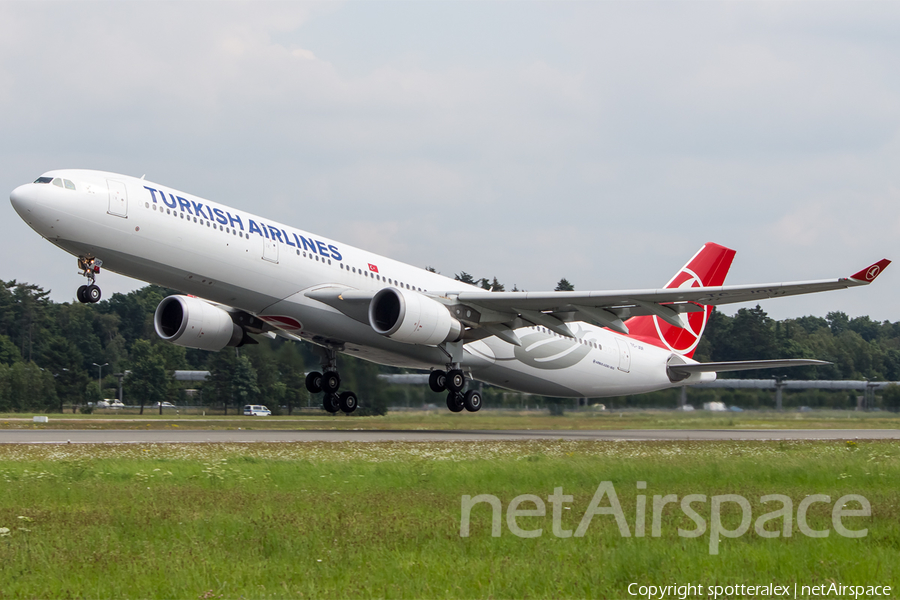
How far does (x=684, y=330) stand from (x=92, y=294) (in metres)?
23.9

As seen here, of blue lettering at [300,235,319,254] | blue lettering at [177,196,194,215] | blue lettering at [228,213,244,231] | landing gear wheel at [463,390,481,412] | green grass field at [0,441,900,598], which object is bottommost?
green grass field at [0,441,900,598]

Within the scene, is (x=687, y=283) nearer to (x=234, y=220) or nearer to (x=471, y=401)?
(x=471, y=401)

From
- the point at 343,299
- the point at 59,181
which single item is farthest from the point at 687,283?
the point at 59,181

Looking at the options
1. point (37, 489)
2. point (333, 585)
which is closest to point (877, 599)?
point (333, 585)

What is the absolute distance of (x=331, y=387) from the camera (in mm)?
32250

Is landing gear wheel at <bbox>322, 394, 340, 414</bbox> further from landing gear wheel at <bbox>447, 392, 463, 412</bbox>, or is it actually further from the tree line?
landing gear wheel at <bbox>447, 392, 463, 412</bbox>

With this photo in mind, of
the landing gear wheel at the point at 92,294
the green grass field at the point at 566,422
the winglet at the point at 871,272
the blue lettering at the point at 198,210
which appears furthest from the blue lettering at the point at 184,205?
the winglet at the point at 871,272

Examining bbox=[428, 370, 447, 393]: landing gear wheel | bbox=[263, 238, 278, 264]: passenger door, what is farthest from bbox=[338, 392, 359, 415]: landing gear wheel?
bbox=[263, 238, 278, 264]: passenger door

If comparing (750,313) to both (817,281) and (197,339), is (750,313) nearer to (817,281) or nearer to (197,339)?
(817,281)

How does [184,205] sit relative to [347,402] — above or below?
above

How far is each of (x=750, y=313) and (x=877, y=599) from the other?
46.7 metres

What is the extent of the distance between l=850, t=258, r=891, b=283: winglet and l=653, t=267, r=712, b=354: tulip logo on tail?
44.2 ft

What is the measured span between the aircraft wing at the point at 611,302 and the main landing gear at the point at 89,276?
10.9m

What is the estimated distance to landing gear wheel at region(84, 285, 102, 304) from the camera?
23266 mm
